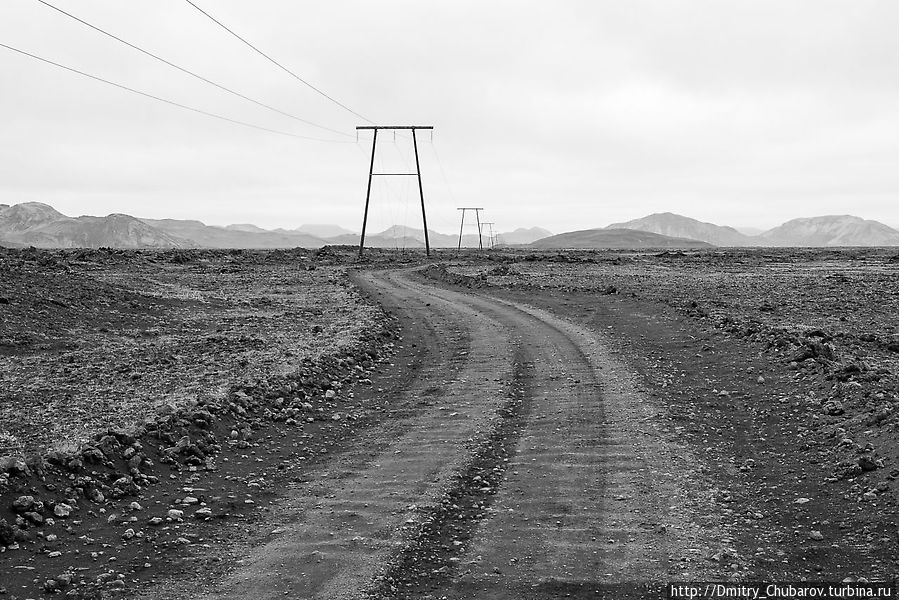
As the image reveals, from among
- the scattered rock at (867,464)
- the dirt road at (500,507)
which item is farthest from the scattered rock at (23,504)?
the scattered rock at (867,464)

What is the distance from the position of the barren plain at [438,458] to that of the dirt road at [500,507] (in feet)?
0.13

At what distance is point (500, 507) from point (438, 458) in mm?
2051

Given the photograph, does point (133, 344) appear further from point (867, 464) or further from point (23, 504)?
point (867, 464)

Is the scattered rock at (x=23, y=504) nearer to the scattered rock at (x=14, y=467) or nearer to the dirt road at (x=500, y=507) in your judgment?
the scattered rock at (x=14, y=467)

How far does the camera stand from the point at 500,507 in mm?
8773

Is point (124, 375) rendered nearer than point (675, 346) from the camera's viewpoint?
Yes

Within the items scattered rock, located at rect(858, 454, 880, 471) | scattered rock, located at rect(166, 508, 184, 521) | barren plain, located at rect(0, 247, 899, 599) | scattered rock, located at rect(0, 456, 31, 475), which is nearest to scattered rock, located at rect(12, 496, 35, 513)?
barren plain, located at rect(0, 247, 899, 599)

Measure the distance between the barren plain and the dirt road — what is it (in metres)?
0.04

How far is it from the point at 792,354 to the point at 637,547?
34.9 ft

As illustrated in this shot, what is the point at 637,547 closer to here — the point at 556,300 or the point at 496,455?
the point at 496,455

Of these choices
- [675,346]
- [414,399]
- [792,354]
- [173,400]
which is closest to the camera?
[173,400]

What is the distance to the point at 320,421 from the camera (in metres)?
13.1

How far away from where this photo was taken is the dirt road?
699 cm

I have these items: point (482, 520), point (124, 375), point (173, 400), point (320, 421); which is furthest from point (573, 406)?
point (124, 375)
